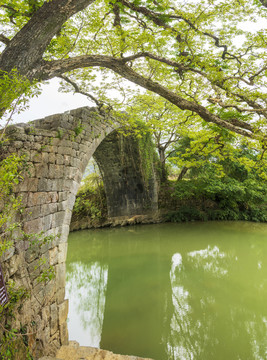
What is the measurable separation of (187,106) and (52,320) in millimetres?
3646

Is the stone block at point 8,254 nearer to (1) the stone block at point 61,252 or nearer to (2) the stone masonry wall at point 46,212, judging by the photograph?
(2) the stone masonry wall at point 46,212

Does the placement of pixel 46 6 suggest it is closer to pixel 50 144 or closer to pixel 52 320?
pixel 50 144

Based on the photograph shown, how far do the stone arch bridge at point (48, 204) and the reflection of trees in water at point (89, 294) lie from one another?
73 centimetres

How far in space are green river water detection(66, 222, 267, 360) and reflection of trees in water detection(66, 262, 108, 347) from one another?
16mm

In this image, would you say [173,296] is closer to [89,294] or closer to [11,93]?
[89,294]

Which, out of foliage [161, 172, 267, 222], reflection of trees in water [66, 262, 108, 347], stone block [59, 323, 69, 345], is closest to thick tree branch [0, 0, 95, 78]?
stone block [59, 323, 69, 345]

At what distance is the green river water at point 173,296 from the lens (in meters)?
3.09

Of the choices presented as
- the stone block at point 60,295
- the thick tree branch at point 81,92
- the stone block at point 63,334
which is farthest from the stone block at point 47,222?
the thick tree branch at point 81,92

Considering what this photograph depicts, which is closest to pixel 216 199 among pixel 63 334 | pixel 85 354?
pixel 63 334

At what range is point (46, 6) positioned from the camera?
284cm

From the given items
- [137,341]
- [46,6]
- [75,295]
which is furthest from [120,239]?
[46,6]

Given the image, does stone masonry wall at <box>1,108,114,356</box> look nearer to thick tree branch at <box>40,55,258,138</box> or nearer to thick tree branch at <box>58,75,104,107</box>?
thick tree branch at <box>40,55,258,138</box>

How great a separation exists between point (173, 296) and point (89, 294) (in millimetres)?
1715

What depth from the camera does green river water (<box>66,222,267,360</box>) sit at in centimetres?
309
